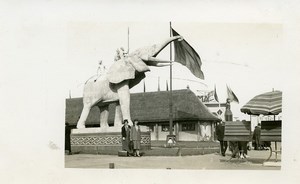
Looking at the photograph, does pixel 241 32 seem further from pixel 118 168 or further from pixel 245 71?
pixel 118 168

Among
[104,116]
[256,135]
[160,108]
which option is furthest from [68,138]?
[256,135]

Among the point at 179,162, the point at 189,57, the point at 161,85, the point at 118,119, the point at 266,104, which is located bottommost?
the point at 179,162

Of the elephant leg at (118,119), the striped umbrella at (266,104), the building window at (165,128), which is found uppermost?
the striped umbrella at (266,104)

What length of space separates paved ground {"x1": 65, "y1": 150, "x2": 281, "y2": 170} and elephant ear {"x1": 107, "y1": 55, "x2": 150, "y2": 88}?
0.66 m

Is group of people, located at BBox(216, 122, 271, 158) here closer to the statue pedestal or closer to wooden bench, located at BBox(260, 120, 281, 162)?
wooden bench, located at BBox(260, 120, 281, 162)

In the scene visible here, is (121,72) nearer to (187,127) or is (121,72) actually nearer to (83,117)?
(83,117)

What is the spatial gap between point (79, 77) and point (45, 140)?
606mm

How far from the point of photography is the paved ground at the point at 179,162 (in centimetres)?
449

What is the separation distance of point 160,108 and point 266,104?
0.91 meters

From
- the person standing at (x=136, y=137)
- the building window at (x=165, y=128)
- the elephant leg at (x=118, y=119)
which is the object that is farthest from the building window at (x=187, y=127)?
the elephant leg at (x=118, y=119)

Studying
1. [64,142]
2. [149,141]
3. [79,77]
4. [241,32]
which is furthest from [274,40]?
[64,142]

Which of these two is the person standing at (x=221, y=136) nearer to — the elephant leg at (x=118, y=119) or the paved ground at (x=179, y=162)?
the paved ground at (x=179, y=162)

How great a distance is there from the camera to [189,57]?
448 cm

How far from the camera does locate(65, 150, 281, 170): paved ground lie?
4488 millimetres
